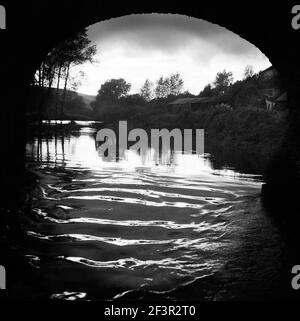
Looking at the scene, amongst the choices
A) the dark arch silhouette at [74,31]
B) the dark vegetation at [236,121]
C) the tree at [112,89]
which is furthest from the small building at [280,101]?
the tree at [112,89]

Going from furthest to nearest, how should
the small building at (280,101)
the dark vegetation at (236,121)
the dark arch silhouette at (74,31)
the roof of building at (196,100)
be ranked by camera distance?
the roof of building at (196,100), the dark vegetation at (236,121), the small building at (280,101), the dark arch silhouette at (74,31)

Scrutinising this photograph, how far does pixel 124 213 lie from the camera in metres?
5.37

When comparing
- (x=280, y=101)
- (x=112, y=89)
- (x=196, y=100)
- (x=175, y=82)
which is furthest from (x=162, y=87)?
→ (x=280, y=101)

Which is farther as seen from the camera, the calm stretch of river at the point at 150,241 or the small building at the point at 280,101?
the small building at the point at 280,101

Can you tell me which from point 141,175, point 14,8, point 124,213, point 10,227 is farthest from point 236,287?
point 141,175

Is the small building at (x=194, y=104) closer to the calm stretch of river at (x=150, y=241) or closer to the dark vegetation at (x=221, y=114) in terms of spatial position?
the dark vegetation at (x=221, y=114)

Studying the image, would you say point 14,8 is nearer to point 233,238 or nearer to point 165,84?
point 233,238

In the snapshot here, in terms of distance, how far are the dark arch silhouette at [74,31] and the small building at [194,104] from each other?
45.4 m

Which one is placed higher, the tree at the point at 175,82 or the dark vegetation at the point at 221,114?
the tree at the point at 175,82

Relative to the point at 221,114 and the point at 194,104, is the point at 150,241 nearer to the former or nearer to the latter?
the point at 221,114

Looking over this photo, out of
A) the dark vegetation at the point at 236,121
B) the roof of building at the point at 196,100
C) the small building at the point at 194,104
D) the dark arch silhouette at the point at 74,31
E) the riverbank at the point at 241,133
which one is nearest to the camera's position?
the dark arch silhouette at the point at 74,31

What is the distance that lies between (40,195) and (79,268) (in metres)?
3.43

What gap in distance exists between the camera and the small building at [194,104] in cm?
5334

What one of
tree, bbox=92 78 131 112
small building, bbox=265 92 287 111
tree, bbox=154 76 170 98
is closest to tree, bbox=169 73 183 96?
tree, bbox=154 76 170 98
